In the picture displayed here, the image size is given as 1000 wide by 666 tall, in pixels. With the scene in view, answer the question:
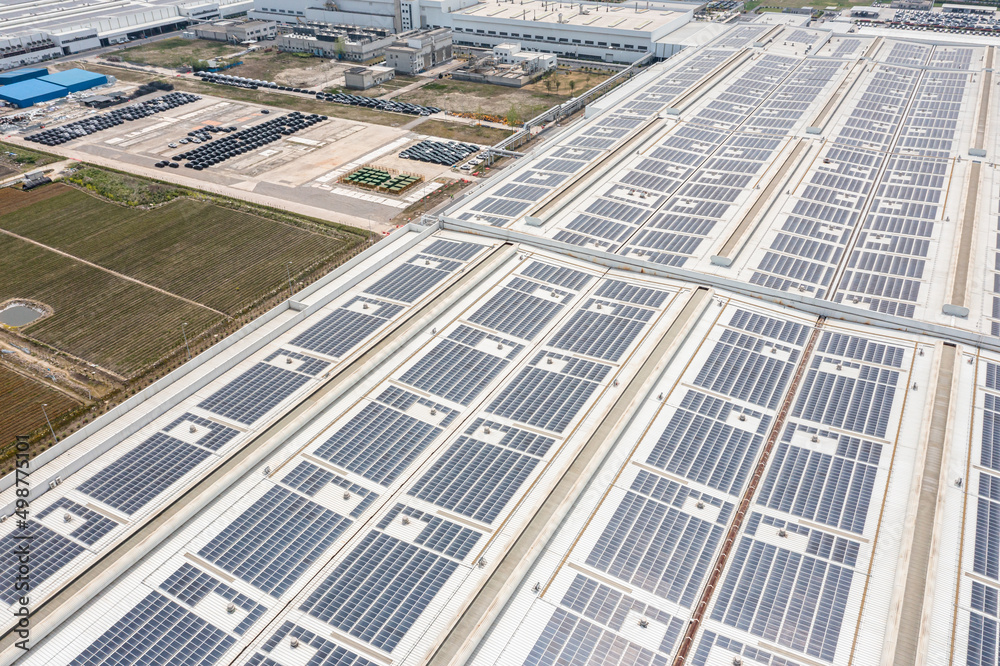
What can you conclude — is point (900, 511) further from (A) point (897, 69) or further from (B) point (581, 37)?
(B) point (581, 37)

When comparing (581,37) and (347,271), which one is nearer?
(347,271)

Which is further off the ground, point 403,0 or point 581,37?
point 403,0

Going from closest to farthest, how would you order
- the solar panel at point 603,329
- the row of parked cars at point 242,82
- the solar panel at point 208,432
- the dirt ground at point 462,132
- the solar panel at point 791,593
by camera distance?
1. the solar panel at point 791,593
2. the solar panel at point 208,432
3. the solar panel at point 603,329
4. the dirt ground at point 462,132
5. the row of parked cars at point 242,82

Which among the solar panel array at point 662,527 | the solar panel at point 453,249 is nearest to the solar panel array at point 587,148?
the solar panel at point 453,249

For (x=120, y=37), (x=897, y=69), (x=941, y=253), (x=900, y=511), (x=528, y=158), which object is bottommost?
(x=900, y=511)

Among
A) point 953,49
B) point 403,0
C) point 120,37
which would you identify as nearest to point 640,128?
point 953,49

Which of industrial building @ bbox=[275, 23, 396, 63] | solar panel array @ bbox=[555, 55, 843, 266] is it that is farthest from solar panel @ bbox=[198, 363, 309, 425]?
industrial building @ bbox=[275, 23, 396, 63]

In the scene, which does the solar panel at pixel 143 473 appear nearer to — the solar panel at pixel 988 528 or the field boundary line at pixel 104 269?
the field boundary line at pixel 104 269
